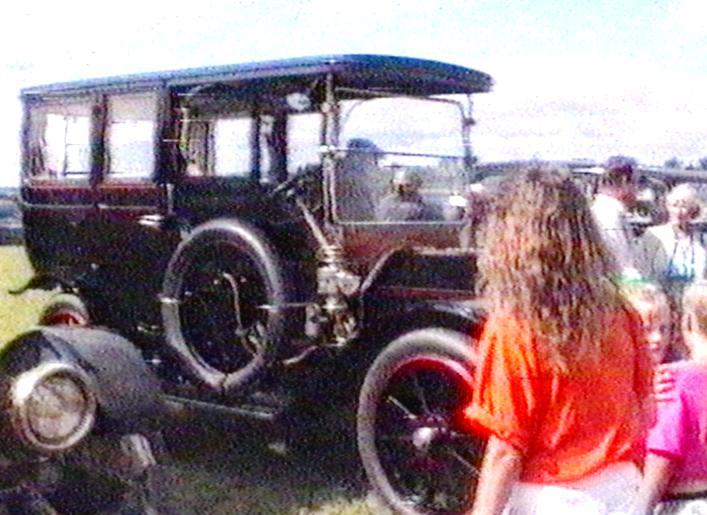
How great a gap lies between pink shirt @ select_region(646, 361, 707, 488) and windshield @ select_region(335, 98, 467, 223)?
2.98m

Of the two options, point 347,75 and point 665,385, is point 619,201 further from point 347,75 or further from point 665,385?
point 665,385

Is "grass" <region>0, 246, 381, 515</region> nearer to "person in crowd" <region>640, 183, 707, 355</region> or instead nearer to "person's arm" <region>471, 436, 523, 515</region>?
"person in crowd" <region>640, 183, 707, 355</region>

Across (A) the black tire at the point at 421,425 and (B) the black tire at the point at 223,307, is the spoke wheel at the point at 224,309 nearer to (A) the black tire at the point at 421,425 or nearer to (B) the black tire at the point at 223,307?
(B) the black tire at the point at 223,307

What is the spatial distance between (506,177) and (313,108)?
3521 millimetres

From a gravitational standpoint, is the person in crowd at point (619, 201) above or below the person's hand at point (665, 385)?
above

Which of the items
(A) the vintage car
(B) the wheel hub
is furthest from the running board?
(B) the wheel hub

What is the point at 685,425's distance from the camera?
126 inches

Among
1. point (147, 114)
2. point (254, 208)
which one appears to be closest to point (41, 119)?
point (147, 114)


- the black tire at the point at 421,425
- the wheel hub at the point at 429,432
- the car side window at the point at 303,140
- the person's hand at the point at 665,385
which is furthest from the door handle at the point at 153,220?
the person's hand at the point at 665,385

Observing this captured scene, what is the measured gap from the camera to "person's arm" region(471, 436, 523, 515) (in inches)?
98.3

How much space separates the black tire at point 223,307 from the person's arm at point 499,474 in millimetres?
3338

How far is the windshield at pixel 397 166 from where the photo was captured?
20.0 feet

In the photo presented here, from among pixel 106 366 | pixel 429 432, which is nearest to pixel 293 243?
pixel 429 432

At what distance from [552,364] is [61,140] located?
16.9 ft
